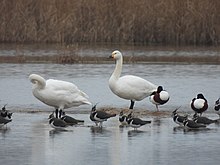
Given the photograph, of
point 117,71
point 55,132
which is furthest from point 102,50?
point 55,132

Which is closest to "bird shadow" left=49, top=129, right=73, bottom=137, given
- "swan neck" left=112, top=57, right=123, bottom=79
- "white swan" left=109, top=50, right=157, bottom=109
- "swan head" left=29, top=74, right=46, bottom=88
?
"swan head" left=29, top=74, right=46, bottom=88

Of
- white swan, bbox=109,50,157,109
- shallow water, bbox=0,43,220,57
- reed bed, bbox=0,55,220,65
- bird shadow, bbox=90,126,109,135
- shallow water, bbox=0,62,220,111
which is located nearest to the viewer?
bird shadow, bbox=90,126,109,135

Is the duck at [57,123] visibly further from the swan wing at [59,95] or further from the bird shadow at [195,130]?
the bird shadow at [195,130]

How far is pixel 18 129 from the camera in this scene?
12352 mm

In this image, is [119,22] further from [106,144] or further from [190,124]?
[106,144]

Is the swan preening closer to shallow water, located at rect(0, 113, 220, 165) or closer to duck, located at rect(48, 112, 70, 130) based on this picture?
shallow water, located at rect(0, 113, 220, 165)

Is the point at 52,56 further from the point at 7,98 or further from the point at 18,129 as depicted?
the point at 18,129

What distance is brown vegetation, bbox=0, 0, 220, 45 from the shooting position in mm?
31844

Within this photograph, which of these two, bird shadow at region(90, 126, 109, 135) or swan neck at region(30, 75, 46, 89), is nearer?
bird shadow at region(90, 126, 109, 135)

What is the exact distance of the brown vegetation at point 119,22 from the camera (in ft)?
104

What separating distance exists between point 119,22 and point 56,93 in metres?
19.0

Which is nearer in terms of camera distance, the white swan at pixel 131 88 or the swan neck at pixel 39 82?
the swan neck at pixel 39 82

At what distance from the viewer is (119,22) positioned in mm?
32375

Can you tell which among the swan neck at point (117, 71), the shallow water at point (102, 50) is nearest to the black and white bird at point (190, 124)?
the swan neck at point (117, 71)
